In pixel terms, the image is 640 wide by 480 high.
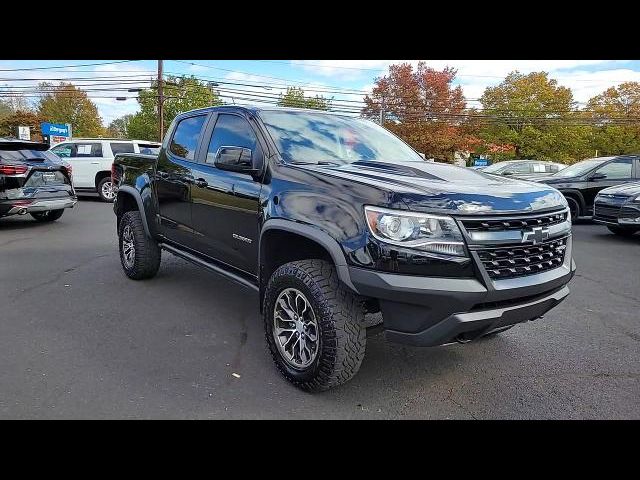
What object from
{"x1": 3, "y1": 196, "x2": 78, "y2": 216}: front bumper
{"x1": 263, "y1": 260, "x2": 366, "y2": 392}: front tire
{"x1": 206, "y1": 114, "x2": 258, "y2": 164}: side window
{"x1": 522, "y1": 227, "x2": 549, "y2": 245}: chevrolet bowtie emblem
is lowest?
{"x1": 3, "y1": 196, "x2": 78, "y2": 216}: front bumper

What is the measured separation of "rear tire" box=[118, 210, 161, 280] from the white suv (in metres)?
9.37

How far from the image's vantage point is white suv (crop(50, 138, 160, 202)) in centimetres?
1429

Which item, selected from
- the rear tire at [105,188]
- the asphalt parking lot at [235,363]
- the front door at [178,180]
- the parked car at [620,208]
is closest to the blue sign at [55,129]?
the rear tire at [105,188]

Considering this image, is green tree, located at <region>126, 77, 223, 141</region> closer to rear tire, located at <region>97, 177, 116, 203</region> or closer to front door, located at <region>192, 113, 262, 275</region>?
rear tire, located at <region>97, 177, 116, 203</region>

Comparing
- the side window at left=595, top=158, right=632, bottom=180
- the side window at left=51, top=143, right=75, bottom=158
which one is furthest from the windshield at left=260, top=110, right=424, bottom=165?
the side window at left=51, top=143, right=75, bottom=158

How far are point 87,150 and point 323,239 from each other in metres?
13.9

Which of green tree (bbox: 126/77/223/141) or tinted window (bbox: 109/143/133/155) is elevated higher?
green tree (bbox: 126/77/223/141)

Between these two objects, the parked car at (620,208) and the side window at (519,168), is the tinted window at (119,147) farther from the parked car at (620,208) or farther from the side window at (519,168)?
the parked car at (620,208)

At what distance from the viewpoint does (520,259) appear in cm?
273

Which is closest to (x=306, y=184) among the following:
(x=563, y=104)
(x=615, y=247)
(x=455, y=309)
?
(x=455, y=309)

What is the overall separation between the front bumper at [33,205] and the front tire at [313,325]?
7.59 meters

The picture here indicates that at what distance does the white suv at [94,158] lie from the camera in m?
14.3

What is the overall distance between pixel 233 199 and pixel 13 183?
6.99 meters

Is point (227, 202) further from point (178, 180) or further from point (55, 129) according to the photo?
point (55, 129)
